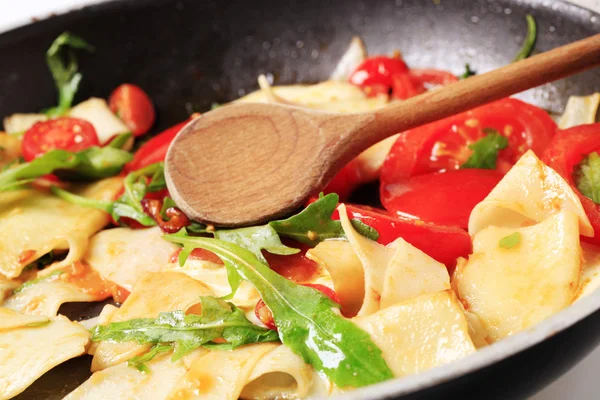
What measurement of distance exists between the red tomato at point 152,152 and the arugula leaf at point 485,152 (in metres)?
1.41

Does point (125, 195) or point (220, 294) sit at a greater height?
point (125, 195)

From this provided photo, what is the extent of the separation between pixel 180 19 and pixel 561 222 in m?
2.82

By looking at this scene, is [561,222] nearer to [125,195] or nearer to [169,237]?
[169,237]

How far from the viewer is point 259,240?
102 inches

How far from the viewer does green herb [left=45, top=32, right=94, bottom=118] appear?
393 centimetres

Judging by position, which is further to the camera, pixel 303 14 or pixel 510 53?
pixel 303 14

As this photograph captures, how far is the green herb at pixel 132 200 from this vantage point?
3.06 m

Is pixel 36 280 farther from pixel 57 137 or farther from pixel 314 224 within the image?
pixel 314 224

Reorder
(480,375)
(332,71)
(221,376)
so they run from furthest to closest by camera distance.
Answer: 1. (332,71)
2. (221,376)
3. (480,375)

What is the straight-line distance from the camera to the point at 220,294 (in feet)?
8.74

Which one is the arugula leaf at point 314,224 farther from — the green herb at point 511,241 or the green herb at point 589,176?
the green herb at point 589,176

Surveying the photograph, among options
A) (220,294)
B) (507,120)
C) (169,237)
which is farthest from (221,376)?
(507,120)

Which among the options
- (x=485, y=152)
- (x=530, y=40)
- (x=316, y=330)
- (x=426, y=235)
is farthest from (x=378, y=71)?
(x=316, y=330)

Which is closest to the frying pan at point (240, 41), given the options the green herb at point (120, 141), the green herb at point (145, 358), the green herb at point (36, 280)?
the green herb at point (120, 141)
